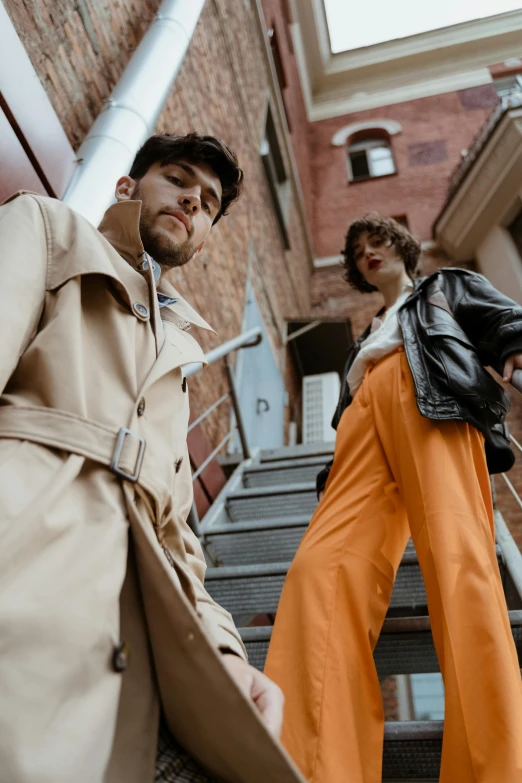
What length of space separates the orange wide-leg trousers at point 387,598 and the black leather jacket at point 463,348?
5 centimetres

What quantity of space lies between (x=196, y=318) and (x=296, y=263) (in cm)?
699

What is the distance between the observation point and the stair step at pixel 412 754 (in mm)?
1347

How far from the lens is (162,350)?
853 mm

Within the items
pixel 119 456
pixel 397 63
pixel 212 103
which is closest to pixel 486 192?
pixel 212 103

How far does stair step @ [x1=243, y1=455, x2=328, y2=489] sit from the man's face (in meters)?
2.09

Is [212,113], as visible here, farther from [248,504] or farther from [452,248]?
[452,248]

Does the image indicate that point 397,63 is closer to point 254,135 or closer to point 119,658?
point 254,135

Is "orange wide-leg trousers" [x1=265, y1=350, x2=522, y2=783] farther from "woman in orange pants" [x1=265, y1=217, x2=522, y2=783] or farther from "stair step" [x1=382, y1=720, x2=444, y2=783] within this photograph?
"stair step" [x1=382, y1=720, x2=444, y2=783]

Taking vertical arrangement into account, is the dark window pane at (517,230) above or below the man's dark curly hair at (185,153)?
above

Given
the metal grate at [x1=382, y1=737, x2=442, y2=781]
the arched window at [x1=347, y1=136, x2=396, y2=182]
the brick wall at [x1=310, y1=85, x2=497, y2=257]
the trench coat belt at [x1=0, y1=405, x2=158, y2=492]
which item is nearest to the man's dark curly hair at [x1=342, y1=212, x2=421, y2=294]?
the metal grate at [x1=382, y1=737, x2=442, y2=781]

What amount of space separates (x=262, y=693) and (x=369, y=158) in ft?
35.9

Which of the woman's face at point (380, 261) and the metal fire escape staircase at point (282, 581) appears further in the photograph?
the woman's face at point (380, 261)

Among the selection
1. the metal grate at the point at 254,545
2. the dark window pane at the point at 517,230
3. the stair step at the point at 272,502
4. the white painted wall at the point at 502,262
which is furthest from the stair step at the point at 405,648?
the dark window pane at the point at 517,230

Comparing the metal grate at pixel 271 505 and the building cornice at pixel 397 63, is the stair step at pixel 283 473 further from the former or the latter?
the building cornice at pixel 397 63
